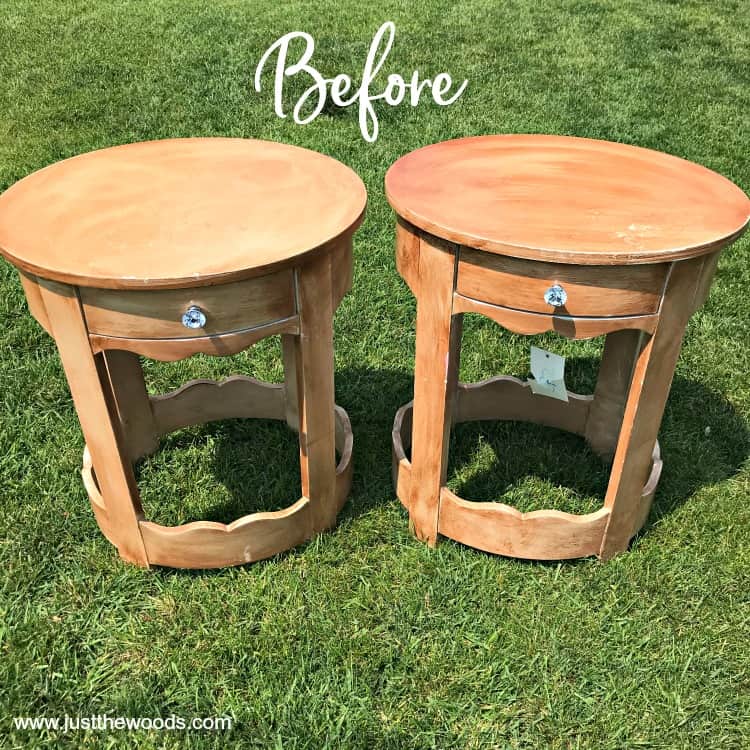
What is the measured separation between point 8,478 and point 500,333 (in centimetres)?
254

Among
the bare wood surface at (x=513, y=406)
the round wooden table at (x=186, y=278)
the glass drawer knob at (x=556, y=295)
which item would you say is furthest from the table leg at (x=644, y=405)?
the round wooden table at (x=186, y=278)

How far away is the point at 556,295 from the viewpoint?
2066mm

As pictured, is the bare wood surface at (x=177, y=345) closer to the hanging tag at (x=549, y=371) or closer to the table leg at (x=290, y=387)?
→ the table leg at (x=290, y=387)

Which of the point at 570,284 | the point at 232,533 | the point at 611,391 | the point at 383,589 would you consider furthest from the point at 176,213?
the point at 611,391

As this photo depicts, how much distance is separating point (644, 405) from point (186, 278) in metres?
1.48

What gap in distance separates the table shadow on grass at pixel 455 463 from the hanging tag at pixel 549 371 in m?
0.70

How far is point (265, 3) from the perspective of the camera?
8289mm

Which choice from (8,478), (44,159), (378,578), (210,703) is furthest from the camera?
(44,159)

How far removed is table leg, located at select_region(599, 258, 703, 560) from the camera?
7.13 feet

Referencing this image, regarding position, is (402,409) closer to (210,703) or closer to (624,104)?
(210,703)

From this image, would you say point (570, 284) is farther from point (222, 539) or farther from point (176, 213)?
point (222, 539)

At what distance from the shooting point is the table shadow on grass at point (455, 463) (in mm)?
3020

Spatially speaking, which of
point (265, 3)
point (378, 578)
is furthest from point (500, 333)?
point (265, 3)

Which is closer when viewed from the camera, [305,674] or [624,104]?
[305,674]
